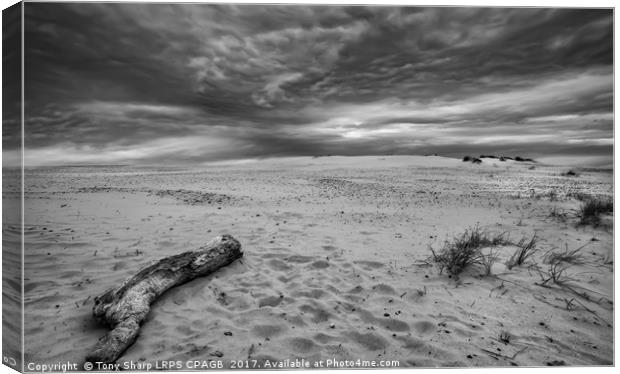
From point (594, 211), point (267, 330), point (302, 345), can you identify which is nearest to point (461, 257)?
point (302, 345)

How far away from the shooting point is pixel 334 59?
5.28 meters

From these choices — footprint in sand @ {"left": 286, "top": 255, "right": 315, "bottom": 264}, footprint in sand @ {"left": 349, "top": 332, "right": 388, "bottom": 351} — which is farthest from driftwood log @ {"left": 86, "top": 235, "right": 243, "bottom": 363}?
footprint in sand @ {"left": 349, "top": 332, "right": 388, "bottom": 351}

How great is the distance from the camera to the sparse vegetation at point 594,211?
5.84m

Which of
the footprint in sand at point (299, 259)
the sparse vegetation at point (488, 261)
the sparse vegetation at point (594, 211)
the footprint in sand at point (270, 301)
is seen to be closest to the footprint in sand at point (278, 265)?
the footprint in sand at point (299, 259)

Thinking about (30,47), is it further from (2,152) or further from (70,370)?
(70,370)

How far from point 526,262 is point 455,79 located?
2.88 metres

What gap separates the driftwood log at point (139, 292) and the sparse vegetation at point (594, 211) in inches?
245

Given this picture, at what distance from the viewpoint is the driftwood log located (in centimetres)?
320

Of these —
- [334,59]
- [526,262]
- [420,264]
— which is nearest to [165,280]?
[420,264]

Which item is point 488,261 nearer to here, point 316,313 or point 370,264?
point 370,264

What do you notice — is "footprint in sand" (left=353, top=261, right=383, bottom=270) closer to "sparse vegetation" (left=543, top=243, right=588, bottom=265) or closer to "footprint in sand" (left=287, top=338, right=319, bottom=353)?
"footprint in sand" (left=287, top=338, right=319, bottom=353)

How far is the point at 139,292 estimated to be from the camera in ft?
11.9

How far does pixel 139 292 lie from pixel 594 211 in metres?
7.34

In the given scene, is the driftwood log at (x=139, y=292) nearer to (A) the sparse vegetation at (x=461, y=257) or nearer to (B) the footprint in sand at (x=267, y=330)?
(B) the footprint in sand at (x=267, y=330)
